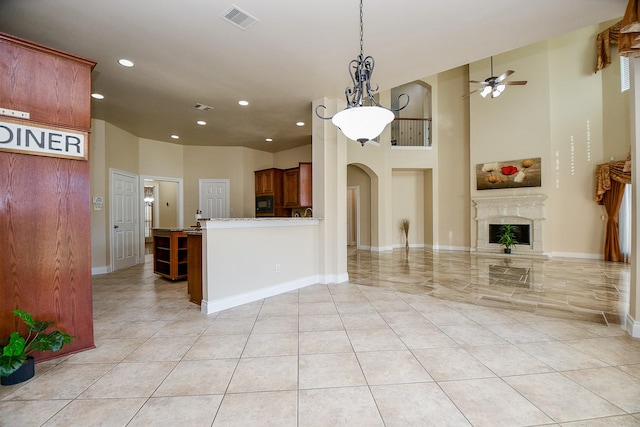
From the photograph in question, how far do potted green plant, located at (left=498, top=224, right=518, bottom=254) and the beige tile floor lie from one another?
3.74 m

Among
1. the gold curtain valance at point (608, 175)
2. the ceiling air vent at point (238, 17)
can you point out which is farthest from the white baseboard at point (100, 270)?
the gold curtain valance at point (608, 175)

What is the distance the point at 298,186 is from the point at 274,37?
4.31 metres

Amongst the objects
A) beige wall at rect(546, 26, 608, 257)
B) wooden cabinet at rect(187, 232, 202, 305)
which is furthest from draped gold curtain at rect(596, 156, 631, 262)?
wooden cabinet at rect(187, 232, 202, 305)

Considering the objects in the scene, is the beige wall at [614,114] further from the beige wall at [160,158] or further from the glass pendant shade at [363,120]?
the beige wall at [160,158]

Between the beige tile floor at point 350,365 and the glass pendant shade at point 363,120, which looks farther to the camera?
the glass pendant shade at point 363,120

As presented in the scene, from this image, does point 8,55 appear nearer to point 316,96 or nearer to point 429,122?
point 316,96

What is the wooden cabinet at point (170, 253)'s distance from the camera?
4731 millimetres

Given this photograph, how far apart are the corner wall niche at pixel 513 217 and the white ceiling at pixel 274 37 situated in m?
5.48

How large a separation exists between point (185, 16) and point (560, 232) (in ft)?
28.9

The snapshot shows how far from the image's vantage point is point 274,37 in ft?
9.23

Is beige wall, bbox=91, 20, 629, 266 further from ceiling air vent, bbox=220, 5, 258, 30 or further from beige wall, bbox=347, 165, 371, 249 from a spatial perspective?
ceiling air vent, bbox=220, 5, 258, 30

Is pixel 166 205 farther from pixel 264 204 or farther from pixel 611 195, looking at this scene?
pixel 611 195

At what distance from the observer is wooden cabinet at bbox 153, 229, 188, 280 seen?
4.73 metres

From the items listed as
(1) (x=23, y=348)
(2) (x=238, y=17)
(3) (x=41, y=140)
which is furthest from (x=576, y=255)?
(3) (x=41, y=140)
